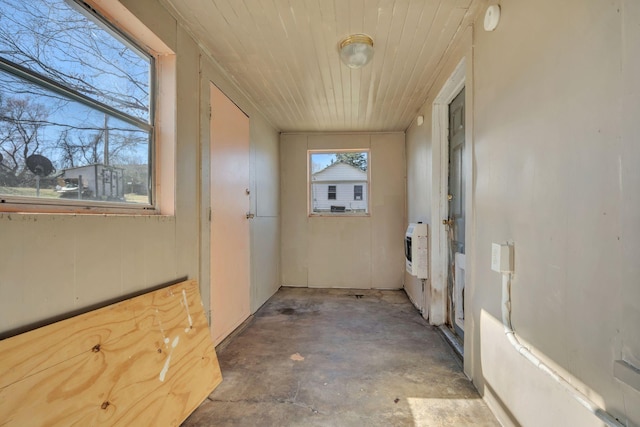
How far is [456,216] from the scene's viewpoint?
2.75 m

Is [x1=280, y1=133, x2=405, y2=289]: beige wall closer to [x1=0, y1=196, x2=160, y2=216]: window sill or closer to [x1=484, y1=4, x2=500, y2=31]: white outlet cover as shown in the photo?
[x1=484, y1=4, x2=500, y2=31]: white outlet cover

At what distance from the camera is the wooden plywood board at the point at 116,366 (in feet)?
3.36

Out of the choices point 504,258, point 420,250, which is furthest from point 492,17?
point 420,250

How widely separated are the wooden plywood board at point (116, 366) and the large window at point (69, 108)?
0.58 meters

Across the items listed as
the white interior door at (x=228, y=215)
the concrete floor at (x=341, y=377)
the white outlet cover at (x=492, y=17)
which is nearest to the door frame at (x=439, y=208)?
the concrete floor at (x=341, y=377)

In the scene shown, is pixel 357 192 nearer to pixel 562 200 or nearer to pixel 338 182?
pixel 338 182

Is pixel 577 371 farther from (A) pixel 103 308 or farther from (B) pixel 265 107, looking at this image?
(B) pixel 265 107

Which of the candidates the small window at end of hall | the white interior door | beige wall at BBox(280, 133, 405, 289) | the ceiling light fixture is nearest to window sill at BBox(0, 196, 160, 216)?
the white interior door

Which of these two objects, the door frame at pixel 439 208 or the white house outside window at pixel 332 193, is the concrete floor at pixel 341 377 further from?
the white house outside window at pixel 332 193

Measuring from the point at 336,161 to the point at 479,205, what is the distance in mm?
3102

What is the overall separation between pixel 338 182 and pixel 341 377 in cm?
316

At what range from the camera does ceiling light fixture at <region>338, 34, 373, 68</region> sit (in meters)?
2.15

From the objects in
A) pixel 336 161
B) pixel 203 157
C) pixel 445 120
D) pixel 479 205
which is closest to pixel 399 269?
pixel 336 161

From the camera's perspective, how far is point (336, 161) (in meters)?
4.80
